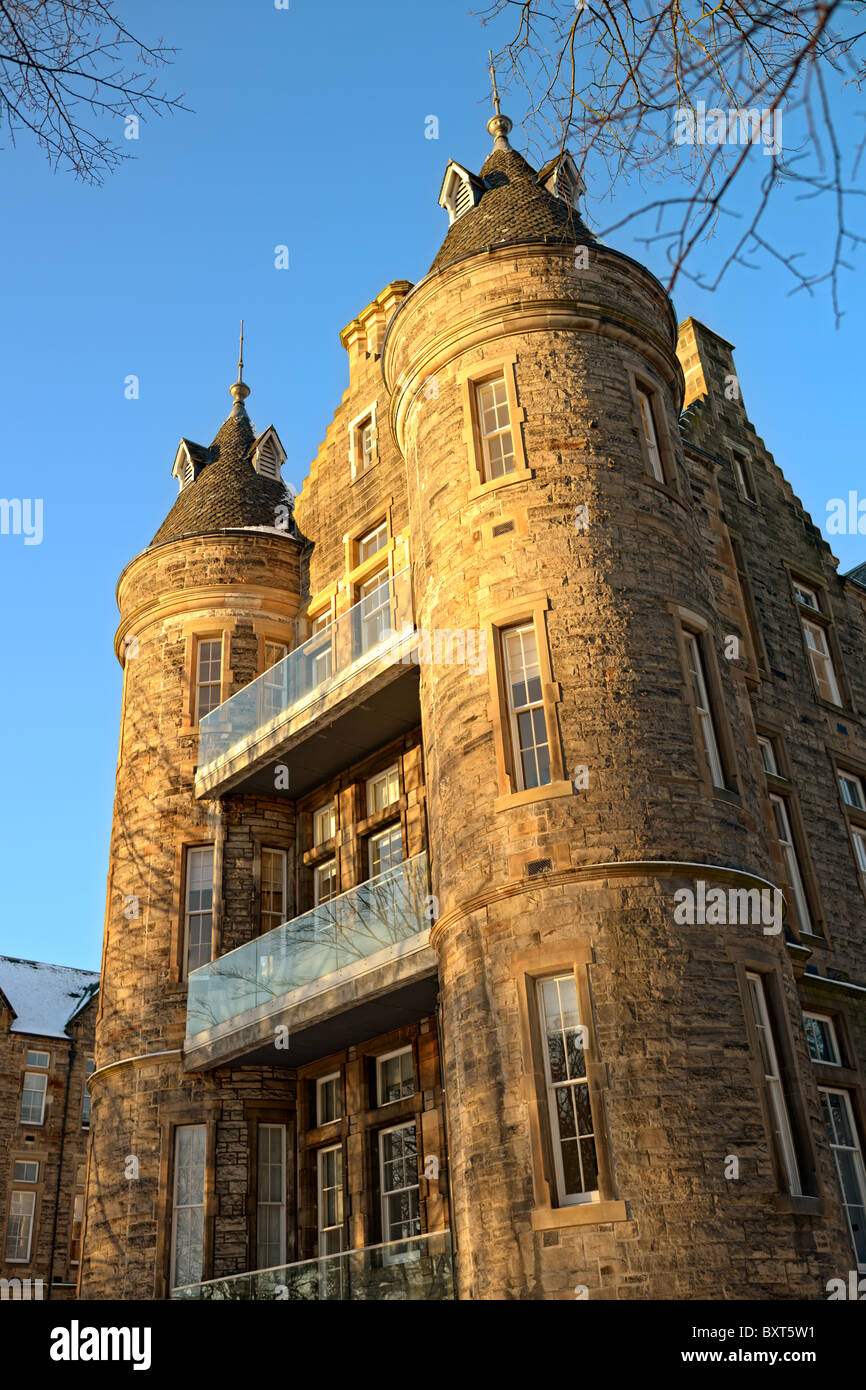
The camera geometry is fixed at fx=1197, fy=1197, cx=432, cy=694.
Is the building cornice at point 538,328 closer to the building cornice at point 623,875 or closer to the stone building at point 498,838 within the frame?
the stone building at point 498,838

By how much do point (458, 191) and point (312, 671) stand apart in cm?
836

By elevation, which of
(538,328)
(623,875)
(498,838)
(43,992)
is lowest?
(623,875)

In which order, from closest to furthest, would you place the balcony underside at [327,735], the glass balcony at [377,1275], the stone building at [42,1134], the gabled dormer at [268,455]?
the glass balcony at [377,1275] → the balcony underside at [327,735] → the gabled dormer at [268,455] → the stone building at [42,1134]

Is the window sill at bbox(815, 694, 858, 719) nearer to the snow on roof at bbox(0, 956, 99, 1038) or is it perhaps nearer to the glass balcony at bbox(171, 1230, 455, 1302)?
the glass balcony at bbox(171, 1230, 455, 1302)

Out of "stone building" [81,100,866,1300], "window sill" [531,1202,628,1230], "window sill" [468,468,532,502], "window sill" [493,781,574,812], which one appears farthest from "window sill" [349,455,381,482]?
"window sill" [531,1202,628,1230]

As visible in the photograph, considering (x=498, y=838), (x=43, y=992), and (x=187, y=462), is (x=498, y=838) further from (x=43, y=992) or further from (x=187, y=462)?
(x=43, y=992)

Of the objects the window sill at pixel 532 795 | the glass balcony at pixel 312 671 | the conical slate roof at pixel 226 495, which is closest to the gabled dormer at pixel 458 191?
the glass balcony at pixel 312 671

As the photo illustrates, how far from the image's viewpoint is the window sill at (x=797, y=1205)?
11047 millimetres

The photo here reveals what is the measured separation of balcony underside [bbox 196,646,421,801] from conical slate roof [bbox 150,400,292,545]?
5456 millimetres

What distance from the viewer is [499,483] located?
1513cm

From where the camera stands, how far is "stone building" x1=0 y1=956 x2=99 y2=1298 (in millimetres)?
37625

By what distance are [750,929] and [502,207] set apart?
37.8 ft

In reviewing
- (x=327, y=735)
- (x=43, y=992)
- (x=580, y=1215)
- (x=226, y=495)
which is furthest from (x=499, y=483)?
(x=43, y=992)

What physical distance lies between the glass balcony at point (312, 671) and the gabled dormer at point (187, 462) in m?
7.04
